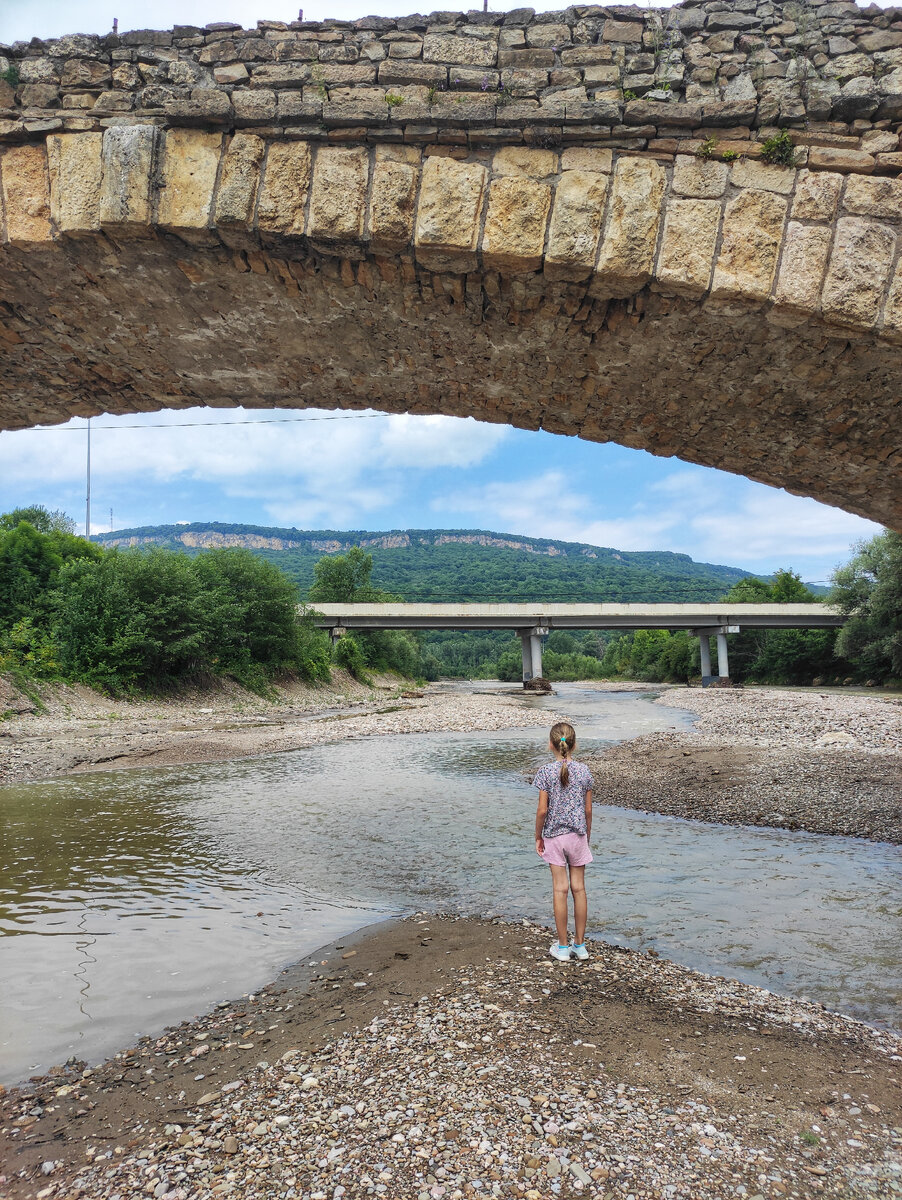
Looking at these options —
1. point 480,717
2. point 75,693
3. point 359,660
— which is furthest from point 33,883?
point 359,660

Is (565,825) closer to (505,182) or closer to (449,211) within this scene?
(449,211)

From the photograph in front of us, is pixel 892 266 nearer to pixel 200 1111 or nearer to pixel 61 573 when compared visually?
pixel 200 1111

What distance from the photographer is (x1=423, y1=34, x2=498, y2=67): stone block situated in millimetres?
3982

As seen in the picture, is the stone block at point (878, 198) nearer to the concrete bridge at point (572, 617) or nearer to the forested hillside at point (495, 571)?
the concrete bridge at point (572, 617)

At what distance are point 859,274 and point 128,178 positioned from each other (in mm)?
4051

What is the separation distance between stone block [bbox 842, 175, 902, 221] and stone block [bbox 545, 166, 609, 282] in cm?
135

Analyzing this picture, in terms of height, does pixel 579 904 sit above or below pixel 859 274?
below

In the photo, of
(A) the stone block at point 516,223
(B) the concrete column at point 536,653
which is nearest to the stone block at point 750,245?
(A) the stone block at point 516,223

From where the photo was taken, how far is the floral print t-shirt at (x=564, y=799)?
13.4 feet

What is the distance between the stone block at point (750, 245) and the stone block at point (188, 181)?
287 cm

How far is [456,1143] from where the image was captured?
2229 mm

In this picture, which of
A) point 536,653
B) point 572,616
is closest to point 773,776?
point 572,616

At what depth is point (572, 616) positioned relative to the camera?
143ft

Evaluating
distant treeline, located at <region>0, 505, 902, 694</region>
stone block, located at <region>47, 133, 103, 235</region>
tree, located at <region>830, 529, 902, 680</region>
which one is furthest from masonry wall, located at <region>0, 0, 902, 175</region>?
tree, located at <region>830, 529, 902, 680</region>
